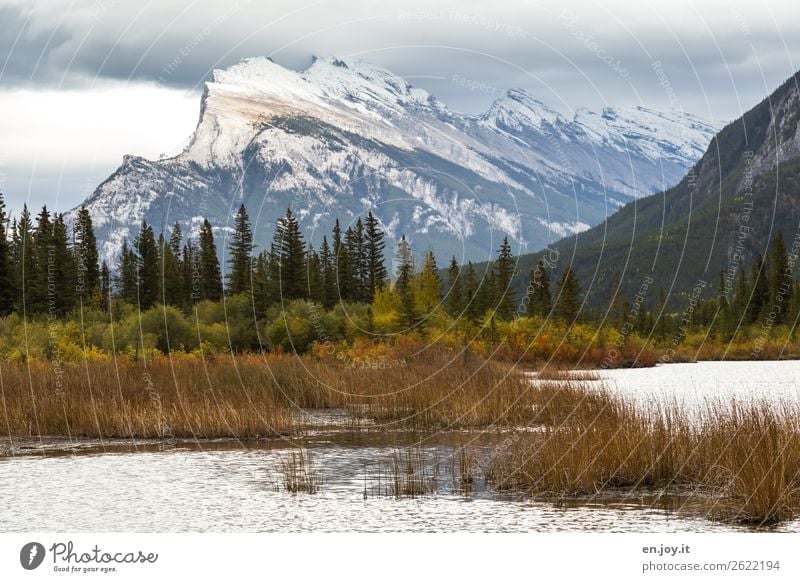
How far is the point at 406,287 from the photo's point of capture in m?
82.3

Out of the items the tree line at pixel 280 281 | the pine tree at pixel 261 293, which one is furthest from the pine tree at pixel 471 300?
the pine tree at pixel 261 293

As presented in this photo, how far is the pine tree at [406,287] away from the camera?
71.2m

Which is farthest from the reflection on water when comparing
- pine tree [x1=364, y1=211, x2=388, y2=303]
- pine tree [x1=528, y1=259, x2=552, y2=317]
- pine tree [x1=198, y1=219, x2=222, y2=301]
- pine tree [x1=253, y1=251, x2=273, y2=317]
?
pine tree [x1=364, y1=211, x2=388, y2=303]

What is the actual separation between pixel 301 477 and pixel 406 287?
5991 centimetres

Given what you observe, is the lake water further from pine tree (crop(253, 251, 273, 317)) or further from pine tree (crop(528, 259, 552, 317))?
pine tree (crop(528, 259, 552, 317))

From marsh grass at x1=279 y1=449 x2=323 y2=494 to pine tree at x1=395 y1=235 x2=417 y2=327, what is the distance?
45.8m

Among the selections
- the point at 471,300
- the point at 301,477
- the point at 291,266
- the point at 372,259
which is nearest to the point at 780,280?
the point at 471,300

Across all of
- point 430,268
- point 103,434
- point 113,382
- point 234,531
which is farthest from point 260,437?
point 430,268

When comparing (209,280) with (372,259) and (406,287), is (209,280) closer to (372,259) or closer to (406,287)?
(372,259)

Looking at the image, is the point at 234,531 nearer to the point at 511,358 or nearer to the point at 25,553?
the point at 25,553

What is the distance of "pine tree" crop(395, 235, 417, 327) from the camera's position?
71.2 meters

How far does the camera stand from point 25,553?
16.1m

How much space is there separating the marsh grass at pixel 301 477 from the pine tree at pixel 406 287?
4579cm

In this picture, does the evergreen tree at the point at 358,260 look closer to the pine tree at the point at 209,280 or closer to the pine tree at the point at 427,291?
the pine tree at the point at 427,291
